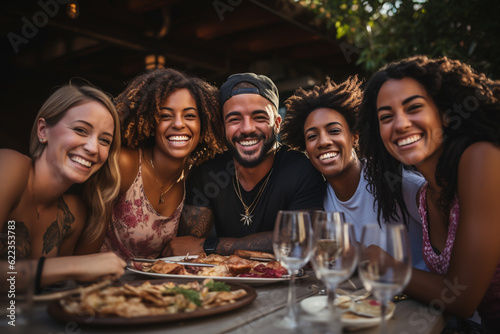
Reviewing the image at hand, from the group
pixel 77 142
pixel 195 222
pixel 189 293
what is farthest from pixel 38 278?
pixel 195 222

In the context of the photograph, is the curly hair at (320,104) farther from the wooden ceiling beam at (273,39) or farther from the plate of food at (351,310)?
the wooden ceiling beam at (273,39)

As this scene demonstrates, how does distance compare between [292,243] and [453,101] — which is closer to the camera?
[292,243]

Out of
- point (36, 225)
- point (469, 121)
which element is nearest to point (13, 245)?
point (36, 225)

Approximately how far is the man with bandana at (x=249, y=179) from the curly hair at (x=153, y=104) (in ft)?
0.49

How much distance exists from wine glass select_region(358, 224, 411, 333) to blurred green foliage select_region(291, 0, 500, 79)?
3.45 m

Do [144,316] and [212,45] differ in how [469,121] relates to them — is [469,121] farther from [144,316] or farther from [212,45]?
[212,45]

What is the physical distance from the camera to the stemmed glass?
121 cm

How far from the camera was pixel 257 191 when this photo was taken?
123 inches

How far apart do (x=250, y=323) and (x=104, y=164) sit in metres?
1.51

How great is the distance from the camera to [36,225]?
2.03 m

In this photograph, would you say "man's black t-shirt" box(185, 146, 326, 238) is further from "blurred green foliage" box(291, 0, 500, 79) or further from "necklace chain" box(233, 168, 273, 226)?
"blurred green foliage" box(291, 0, 500, 79)

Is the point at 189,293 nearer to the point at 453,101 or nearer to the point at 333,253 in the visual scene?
the point at 333,253

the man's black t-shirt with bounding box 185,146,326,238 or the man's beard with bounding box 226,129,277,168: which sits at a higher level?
the man's beard with bounding box 226,129,277,168

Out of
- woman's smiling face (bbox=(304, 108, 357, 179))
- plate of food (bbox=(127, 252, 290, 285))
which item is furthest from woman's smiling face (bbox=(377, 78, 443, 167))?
plate of food (bbox=(127, 252, 290, 285))
